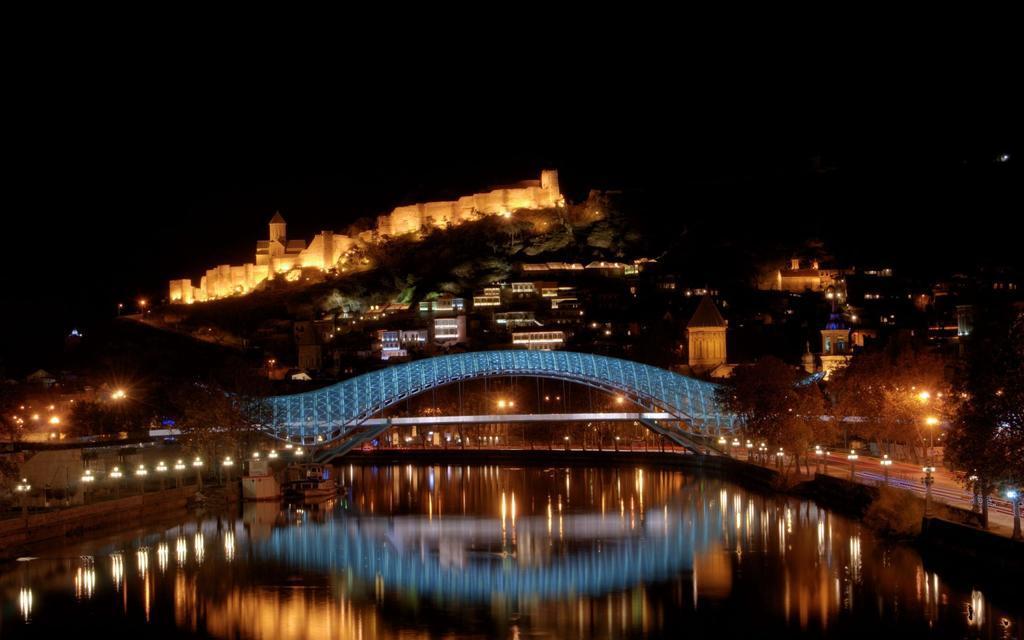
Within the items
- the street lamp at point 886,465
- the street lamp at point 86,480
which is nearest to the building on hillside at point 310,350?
the street lamp at point 86,480

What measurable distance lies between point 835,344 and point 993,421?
60.8 m

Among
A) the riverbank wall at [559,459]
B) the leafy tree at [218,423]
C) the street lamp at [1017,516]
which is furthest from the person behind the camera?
the riverbank wall at [559,459]

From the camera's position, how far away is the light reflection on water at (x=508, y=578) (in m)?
26.3

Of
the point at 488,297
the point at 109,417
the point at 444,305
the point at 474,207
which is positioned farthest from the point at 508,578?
the point at 474,207

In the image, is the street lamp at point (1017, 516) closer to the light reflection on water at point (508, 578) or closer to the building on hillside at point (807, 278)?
the light reflection on water at point (508, 578)

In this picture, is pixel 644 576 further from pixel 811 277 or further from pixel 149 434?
pixel 811 277

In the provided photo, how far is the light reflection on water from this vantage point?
26344 mm

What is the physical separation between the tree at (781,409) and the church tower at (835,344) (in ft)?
91.0

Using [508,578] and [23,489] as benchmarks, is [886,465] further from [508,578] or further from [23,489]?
[23,489]

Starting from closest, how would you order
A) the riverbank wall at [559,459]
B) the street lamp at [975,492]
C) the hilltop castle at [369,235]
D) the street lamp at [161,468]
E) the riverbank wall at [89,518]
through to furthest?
1. the street lamp at [975,492]
2. the riverbank wall at [89,518]
3. the street lamp at [161,468]
4. the riverbank wall at [559,459]
5. the hilltop castle at [369,235]

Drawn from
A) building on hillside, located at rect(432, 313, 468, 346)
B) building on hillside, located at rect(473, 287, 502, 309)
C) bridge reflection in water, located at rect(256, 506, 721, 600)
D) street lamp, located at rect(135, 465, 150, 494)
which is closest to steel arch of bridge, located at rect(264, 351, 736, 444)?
street lamp, located at rect(135, 465, 150, 494)

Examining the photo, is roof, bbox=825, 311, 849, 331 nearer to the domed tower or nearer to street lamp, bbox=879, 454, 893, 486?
the domed tower

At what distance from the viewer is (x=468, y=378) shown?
216 feet

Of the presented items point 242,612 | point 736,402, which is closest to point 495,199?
point 736,402
